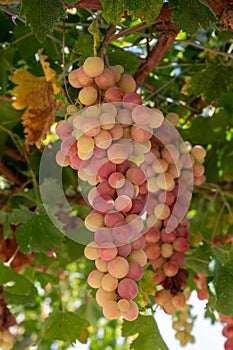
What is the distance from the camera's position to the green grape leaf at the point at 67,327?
4.12ft

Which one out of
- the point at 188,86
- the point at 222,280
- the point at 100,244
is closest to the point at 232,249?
the point at 222,280

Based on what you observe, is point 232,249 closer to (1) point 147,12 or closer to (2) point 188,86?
(2) point 188,86

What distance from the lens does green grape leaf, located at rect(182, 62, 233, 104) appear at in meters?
1.27

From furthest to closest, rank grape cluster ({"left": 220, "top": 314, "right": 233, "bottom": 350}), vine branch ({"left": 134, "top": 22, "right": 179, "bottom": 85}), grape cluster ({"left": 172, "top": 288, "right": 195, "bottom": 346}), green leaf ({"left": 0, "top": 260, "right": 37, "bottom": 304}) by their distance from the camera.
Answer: grape cluster ({"left": 172, "top": 288, "right": 195, "bottom": 346}), green leaf ({"left": 0, "top": 260, "right": 37, "bottom": 304}), grape cluster ({"left": 220, "top": 314, "right": 233, "bottom": 350}), vine branch ({"left": 134, "top": 22, "right": 179, "bottom": 85})

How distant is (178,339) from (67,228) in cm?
36

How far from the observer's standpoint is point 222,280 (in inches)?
41.9

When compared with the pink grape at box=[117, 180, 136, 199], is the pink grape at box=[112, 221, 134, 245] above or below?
below

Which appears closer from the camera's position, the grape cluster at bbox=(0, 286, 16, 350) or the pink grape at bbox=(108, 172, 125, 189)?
the pink grape at bbox=(108, 172, 125, 189)

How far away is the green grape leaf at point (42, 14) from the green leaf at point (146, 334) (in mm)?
493

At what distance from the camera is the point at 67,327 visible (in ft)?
4.16

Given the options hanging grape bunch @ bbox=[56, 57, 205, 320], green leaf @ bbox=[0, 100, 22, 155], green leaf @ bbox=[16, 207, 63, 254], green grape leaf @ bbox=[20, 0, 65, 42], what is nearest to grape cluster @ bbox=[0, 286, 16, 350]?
green leaf @ bbox=[16, 207, 63, 254]

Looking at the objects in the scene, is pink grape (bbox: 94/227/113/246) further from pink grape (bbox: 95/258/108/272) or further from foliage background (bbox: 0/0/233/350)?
foliage background (bbox: 0/0/233/350)

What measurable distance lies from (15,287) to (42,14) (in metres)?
0.60

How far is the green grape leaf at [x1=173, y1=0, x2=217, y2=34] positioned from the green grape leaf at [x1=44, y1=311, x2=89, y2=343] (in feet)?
2.00
